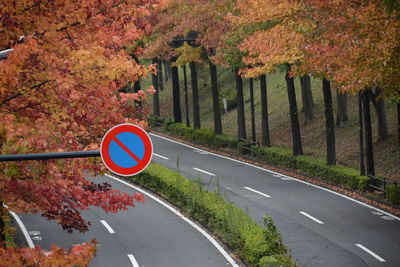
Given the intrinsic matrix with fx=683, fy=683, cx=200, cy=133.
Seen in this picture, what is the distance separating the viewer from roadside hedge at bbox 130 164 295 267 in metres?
17.1

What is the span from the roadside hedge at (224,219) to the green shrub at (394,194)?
5.80m

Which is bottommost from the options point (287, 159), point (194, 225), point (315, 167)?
point (194, 225)

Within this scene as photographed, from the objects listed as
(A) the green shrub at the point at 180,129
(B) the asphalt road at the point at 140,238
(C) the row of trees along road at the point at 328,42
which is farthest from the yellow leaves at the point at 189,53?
(B) the asphalt road at the point at 140,238

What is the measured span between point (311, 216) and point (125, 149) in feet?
58.9

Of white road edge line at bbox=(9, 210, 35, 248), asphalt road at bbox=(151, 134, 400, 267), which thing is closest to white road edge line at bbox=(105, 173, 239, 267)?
asphalt road at bbox=(151, 134, 400, 267)

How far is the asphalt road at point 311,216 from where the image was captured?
19.4 m

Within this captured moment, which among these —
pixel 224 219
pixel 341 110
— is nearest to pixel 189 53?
pixel 341 110

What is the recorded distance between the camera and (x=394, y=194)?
25469mm

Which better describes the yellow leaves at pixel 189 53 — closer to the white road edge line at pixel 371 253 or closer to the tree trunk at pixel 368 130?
the tree trunk at pixel 368 130

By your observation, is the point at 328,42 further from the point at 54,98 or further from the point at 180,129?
the point at 180,129

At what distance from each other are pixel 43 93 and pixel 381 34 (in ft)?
32.0

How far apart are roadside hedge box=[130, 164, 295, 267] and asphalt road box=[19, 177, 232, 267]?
0.55 meters

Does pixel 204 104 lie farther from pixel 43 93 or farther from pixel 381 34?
pixel 43 93

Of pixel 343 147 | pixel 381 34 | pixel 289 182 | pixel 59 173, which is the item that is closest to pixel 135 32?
pixel 59 173
